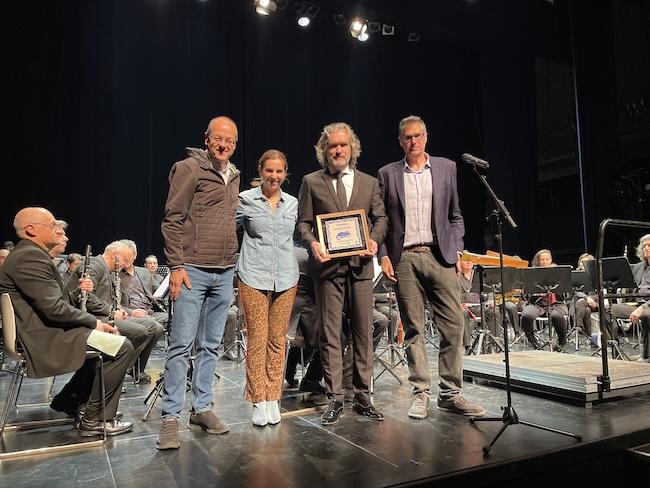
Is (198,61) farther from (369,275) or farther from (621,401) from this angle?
(621,401)

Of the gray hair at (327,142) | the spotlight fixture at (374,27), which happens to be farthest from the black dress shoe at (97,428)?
the spotlight fixture at (374,27)

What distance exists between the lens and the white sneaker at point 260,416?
9.66 feet

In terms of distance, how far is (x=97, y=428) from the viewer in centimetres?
289

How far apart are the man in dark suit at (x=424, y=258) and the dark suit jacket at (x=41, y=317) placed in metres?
1.74

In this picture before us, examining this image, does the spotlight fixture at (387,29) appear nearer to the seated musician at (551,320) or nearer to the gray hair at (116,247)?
the seated musician at (551,320)

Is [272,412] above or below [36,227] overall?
below

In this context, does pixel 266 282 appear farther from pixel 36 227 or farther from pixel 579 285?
pixel 579 285

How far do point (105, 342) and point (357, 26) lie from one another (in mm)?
8252

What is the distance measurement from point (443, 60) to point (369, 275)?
908 centimetres

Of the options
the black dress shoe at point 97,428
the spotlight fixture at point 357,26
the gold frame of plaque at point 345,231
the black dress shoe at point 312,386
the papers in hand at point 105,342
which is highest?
the spotlight fixture at point 357,26

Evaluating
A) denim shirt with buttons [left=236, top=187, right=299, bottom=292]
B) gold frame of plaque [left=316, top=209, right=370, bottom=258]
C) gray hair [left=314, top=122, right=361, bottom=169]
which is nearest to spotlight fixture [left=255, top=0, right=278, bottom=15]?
gray hair [left=314, top=122, right=361, bottom=169]

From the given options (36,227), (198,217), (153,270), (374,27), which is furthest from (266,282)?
(374,27)

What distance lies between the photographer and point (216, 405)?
3.57 m

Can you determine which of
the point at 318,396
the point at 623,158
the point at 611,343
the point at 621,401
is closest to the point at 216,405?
the point at 318,396
